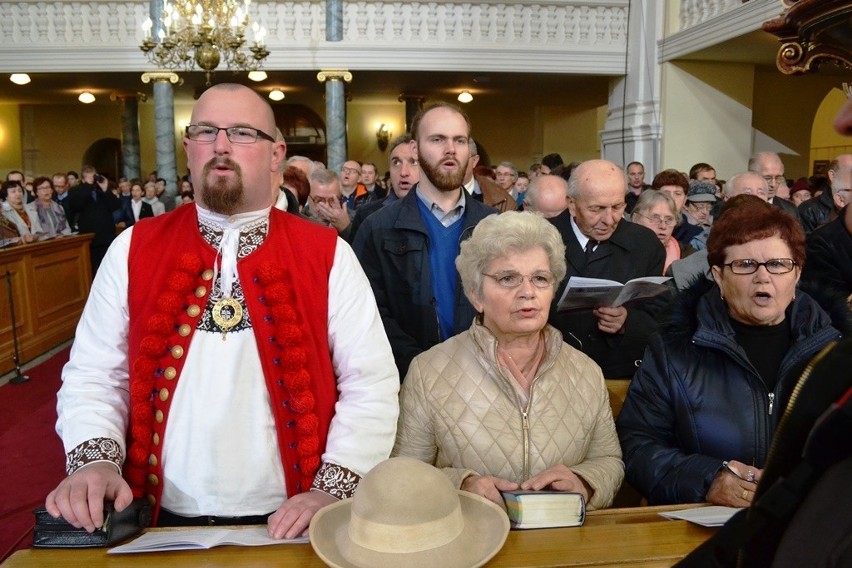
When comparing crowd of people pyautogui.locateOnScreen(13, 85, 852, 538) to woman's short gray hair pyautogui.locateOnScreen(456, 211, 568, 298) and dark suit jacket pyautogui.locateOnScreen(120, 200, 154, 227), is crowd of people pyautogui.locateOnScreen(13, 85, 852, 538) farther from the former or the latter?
dark suit jacket pyautogui.locateOnScreen(120, 200, 154, 227)

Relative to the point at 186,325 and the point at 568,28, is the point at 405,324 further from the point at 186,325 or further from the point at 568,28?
the point at 568,28

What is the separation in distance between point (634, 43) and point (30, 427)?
1002 centimetres

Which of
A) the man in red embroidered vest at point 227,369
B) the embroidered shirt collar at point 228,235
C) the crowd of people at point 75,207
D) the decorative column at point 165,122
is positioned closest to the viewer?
the man in red embroidered vest at point 227,369

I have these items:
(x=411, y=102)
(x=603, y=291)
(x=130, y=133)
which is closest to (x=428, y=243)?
(x=603, y=291)

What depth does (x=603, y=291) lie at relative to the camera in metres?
2.61

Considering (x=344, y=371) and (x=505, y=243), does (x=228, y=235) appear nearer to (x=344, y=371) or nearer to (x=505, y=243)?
(x=344, y=371)

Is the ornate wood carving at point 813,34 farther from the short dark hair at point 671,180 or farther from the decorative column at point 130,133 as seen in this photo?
the decorative column at point 130,133

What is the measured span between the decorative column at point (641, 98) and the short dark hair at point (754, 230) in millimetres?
9154

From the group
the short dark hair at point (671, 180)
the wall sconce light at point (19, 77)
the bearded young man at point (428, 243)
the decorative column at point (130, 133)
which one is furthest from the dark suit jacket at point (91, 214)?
the bearded young man at point (428, 243)

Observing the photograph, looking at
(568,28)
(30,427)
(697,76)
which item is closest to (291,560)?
(30,427)

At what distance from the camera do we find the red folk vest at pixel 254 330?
1907 millimetres

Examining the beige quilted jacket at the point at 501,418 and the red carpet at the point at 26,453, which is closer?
the beige quilted jacket at the point at 501,418

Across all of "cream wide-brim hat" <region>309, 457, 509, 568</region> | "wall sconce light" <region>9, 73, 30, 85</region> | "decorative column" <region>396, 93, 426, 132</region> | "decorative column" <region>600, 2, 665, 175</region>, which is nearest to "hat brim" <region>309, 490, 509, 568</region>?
"cream wide-brim hat" <region>309, 457, 509, 568</region>

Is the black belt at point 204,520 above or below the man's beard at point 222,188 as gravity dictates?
below
